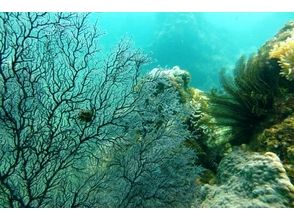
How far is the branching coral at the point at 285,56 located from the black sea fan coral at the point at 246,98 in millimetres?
204

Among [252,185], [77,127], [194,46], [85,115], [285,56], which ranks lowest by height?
[252,185]

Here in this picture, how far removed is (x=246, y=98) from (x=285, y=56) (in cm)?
85

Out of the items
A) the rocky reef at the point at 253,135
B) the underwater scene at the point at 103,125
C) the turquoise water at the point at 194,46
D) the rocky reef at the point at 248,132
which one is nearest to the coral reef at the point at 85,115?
the underwater scene at the point at 103,125

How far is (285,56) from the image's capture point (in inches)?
222

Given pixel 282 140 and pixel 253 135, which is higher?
pixel 253 135

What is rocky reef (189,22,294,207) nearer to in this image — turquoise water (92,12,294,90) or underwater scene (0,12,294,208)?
underwater scene (0,12,294,208)

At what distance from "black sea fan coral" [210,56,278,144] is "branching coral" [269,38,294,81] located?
0.20 m

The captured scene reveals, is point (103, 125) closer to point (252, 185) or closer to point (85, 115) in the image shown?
point (85, 115)

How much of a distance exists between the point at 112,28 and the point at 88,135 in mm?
53030

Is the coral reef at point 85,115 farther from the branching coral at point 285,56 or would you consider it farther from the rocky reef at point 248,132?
the branching coral at point 285,56

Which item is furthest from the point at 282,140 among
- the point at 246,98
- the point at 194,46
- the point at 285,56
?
the point at 194,46
